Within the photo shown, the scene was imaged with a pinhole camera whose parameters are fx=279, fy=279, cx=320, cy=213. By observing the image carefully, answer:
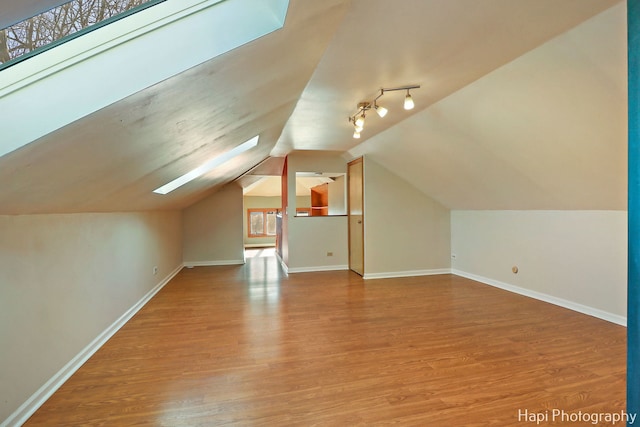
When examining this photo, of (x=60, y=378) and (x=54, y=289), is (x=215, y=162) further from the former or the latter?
(x=60, y=378)

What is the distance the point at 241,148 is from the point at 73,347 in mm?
2659

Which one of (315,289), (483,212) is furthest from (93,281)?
(483,212)

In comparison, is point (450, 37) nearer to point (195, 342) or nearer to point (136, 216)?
point (195, 342)

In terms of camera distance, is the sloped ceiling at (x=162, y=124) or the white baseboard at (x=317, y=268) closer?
the sloped ceiling at (x=162, y=124)

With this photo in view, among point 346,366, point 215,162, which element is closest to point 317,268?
point 215,162

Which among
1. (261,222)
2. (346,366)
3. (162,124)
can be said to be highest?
(162,124)

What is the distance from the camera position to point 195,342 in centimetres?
261

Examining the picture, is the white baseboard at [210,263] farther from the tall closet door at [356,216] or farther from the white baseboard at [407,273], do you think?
the white baseboard at [407,273]

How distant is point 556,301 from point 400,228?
2337mm

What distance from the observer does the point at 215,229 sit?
6.40 m

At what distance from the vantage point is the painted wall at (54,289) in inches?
62.3

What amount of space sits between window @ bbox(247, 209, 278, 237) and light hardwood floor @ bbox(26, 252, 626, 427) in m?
6.03

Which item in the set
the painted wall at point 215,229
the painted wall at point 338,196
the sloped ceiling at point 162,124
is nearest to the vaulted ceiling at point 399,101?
the sloped ceiling at point 162,124

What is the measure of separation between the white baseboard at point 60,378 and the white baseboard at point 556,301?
4.92 metres
